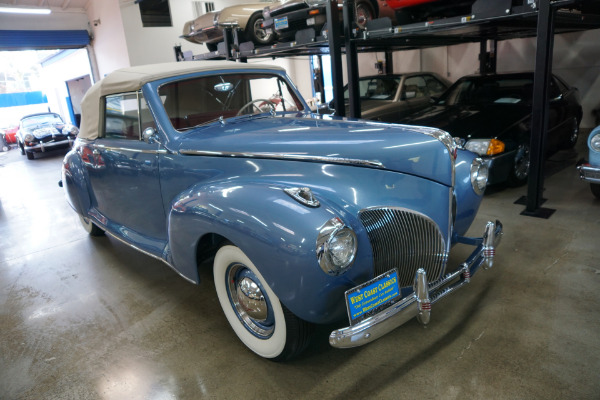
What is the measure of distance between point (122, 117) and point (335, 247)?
2.23m

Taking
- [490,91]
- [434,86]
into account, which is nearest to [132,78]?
[490,91]

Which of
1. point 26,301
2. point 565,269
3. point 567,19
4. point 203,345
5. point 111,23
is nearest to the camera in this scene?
point 203,345

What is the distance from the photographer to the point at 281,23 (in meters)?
5.40

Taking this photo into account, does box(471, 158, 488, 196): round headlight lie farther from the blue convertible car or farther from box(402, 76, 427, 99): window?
box(402, 76, 427, 99): window

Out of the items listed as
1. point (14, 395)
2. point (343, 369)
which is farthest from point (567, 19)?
point (14, 395)

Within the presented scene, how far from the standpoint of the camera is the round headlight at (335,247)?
5.34 ft

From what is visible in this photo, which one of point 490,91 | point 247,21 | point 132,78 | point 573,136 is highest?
point 247,21

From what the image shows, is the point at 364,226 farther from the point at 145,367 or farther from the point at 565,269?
the point at 565,269

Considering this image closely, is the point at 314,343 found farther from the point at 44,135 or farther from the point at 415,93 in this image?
the point at 44,135

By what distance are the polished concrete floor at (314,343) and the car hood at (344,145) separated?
92cm

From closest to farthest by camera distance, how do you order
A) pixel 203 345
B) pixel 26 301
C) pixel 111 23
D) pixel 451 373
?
1. pixel 451 373
2. pixel 203 345
3. pixel 26 301
4. pixel 111 23

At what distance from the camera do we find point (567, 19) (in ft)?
14.4

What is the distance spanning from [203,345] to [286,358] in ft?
1.89

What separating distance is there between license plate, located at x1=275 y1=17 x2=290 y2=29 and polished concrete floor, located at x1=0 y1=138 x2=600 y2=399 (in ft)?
11.7
